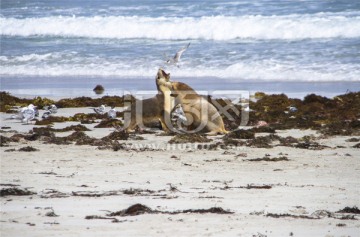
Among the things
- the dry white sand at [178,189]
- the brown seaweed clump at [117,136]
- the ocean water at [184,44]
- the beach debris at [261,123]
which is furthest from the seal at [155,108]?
the ocean water at [184,44]

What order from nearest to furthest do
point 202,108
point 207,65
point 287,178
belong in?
point 287,178
point 202,108
point 207,65

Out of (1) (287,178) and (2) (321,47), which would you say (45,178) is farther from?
(2) (321,47)

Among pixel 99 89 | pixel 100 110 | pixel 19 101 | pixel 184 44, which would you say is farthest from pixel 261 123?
pixel 184 44

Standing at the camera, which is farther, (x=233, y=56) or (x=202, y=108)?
(x=233, y=56)

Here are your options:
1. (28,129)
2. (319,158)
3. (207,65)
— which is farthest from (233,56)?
(319,158)

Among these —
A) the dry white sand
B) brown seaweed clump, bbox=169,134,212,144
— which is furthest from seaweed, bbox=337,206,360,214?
brown seaweed clump, bbox=169,134,212,144

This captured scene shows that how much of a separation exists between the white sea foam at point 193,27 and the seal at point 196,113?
1434cm

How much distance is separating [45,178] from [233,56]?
51.4 feet

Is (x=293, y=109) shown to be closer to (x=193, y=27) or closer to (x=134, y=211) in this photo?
(x=134, y=211)

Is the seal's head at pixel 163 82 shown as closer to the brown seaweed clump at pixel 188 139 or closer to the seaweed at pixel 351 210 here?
the brown seaweed clump at pixel 188 139

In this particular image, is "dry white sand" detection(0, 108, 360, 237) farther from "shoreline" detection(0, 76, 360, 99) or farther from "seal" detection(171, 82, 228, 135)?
"shoreline" detection(0, 76, 360, 99)

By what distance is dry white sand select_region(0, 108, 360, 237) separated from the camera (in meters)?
6.35

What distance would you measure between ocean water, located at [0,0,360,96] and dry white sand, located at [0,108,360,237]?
791cm

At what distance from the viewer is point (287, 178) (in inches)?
347
